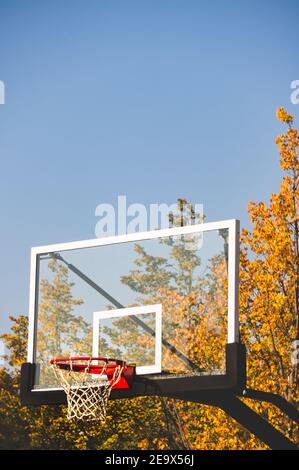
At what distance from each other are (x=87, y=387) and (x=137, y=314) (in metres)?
0.80

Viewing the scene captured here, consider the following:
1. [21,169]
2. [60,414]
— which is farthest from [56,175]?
[60,414]

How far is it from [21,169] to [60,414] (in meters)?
6.87

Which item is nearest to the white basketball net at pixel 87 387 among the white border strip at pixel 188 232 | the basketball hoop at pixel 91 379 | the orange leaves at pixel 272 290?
the basketball hoop at pixel 91 379

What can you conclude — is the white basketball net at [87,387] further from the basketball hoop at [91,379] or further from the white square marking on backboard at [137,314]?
the white square marking on backboard at [137,314]

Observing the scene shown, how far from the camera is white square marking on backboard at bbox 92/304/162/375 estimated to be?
888 cm

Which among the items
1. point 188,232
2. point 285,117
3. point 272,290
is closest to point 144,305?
point 188,232

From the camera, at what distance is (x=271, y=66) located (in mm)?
20250

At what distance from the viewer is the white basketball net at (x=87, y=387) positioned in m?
9.02

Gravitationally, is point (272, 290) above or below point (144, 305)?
above

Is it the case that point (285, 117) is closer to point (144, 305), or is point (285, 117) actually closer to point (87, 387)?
point (144, 305)

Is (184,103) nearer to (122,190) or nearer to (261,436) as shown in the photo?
(122,190)

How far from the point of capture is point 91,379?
361 inches

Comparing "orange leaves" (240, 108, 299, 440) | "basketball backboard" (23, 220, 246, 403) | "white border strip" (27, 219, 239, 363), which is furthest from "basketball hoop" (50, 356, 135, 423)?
"orange leaves" (240, 108, 299, 440)

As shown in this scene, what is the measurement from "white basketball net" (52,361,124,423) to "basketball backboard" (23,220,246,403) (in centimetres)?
19
